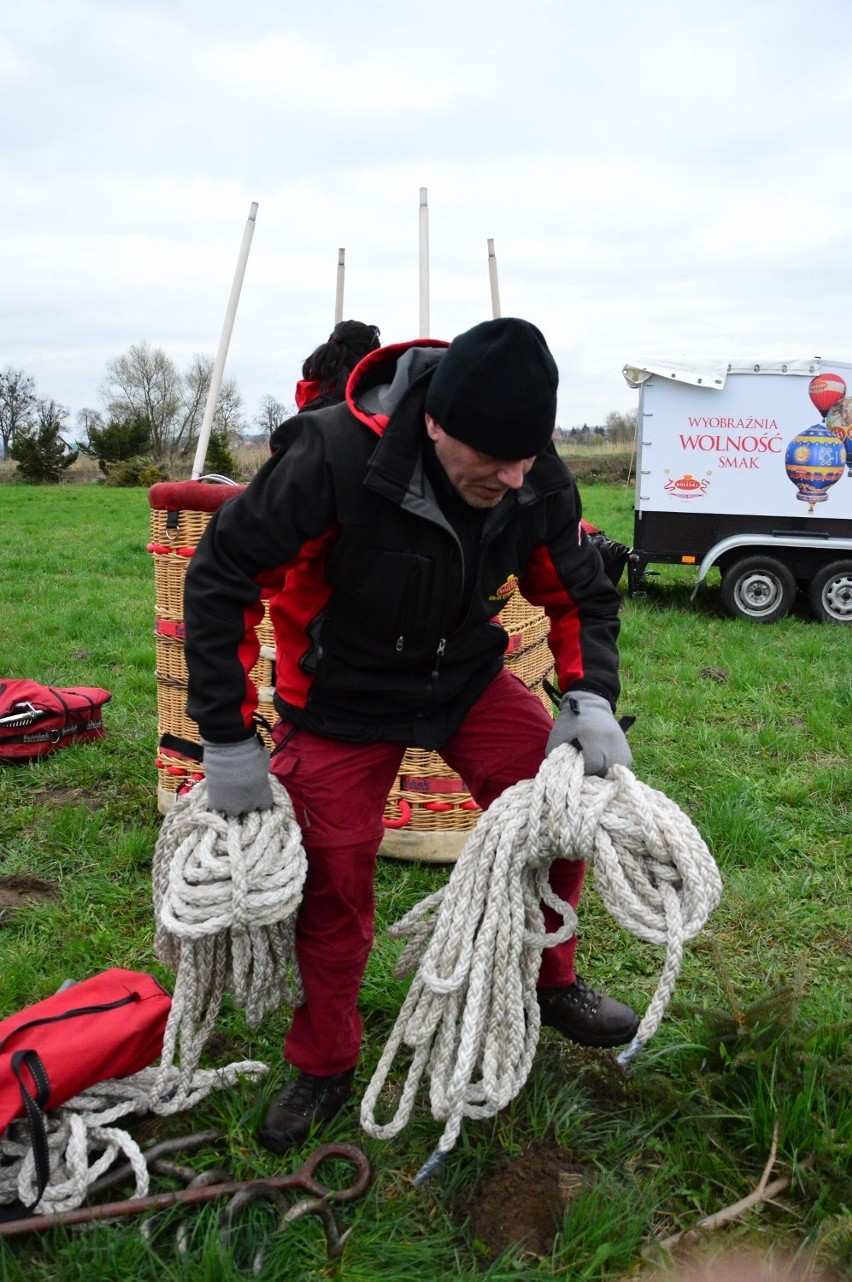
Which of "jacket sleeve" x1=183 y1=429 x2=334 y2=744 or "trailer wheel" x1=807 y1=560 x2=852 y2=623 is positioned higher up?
"jacket sleeve" x1=183 y1=429 x2=334 y2=744

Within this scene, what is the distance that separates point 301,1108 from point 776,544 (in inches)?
308

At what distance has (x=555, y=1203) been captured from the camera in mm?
2189

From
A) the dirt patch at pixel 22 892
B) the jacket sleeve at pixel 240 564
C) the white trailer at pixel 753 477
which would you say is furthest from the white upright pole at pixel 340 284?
the white trailer at pixel 753 477

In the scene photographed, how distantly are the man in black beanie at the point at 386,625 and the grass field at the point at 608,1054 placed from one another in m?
0.25

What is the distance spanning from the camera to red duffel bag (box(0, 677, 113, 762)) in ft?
15.9

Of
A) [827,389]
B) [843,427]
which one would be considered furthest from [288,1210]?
[843,427]

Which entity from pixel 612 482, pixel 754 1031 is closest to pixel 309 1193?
pixel 754 1031

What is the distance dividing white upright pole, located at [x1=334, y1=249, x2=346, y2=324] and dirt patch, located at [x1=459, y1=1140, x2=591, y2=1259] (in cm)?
348

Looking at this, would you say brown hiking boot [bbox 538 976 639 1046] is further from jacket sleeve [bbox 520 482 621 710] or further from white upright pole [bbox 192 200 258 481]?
white upright pole [bbox 192 200 258 481]

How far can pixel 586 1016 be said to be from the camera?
8.65ft

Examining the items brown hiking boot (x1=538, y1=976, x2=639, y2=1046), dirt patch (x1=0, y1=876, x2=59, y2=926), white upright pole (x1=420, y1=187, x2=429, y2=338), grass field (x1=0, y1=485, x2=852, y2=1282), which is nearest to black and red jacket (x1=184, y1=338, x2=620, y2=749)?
brown hiking boot (x1=538, y1=976, x2=639, y2=1046)

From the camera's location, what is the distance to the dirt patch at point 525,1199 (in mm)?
2121

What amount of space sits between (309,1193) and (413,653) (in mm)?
1225

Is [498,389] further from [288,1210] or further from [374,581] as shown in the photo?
[288,1210]
